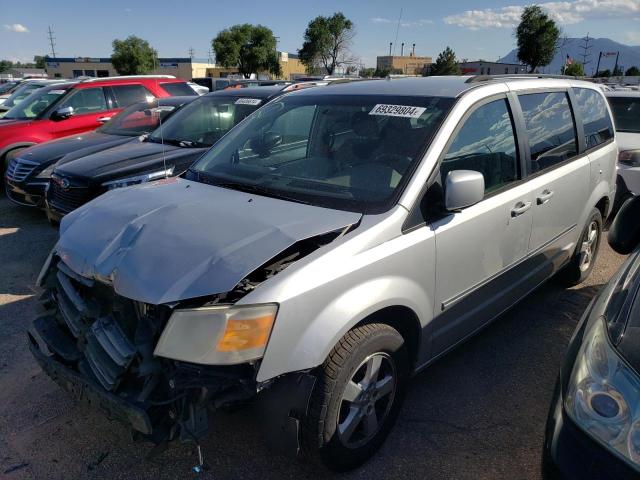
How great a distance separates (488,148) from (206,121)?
14.0 feet

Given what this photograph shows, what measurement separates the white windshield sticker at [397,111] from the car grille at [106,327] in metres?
1.72

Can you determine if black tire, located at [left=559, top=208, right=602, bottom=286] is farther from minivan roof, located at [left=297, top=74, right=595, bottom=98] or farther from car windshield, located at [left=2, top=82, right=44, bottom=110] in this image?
car windshield, located at [left=2, top=82, right=44, bottom=110]

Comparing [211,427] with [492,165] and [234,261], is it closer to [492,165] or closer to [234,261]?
[234,261]

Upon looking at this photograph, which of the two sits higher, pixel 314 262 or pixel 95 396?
pixel 314 262

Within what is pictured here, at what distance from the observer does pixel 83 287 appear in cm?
262

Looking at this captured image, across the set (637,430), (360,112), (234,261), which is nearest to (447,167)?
(360,112)

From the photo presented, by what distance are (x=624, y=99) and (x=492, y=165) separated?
6267 mm

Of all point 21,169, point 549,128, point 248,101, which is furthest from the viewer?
point 21,169

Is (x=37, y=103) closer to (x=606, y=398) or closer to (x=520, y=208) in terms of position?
(x=520, y=208)

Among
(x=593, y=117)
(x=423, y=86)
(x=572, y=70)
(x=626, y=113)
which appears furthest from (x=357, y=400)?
(x=572, y=70)

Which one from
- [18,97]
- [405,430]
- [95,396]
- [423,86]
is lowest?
[405,430]

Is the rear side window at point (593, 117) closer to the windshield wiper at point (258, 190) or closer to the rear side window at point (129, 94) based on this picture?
the windshield wiper at point (258, 190)

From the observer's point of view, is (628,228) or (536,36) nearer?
(628,228)

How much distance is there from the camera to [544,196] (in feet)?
11.4
